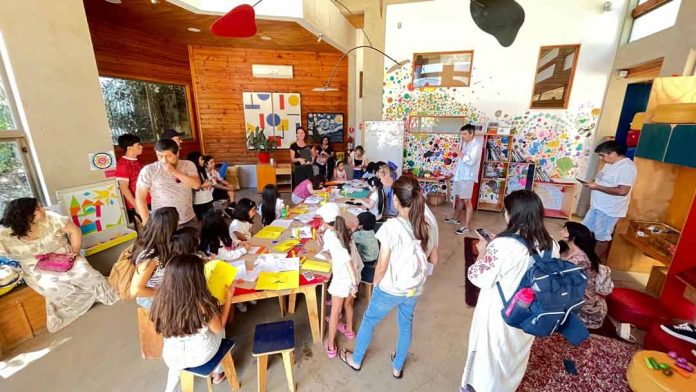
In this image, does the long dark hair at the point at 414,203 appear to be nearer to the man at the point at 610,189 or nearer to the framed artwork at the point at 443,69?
the man at the point at 610,189

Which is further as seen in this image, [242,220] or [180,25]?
[180,25]

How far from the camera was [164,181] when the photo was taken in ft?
9.11

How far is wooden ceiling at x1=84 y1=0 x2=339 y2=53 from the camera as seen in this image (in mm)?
4172

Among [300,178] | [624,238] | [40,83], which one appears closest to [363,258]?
[300,178]

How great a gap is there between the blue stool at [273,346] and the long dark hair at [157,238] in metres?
0.80

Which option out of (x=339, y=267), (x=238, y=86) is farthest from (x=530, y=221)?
(x=238, y=86)

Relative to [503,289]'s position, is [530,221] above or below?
Answer: above

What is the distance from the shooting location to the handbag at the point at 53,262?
2.45 meters

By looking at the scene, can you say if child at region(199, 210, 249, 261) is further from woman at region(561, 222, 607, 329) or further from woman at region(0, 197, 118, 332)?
woman at region(561, 222, 607, 329)

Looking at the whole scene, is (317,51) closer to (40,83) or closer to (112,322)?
(40,83)

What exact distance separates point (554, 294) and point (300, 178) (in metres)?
4.13

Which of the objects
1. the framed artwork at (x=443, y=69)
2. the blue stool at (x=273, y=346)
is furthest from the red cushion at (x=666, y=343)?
the framed artwork at (x=443, y=69)

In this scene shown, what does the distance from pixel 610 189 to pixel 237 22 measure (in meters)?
3.83

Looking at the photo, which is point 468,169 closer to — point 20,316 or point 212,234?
point 212,234
